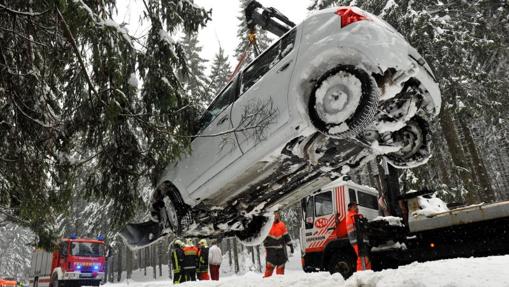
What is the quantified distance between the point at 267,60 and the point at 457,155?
9191mm

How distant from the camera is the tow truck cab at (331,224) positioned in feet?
29.5

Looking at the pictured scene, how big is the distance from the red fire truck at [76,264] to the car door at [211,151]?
39.8 ft

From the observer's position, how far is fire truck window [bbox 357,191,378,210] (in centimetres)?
971

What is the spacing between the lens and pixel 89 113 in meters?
4.89

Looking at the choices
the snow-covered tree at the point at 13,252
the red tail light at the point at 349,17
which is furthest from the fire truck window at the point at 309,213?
the snow-covered tree at the point at 13,252

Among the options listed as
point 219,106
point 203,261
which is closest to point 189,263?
point 203,261

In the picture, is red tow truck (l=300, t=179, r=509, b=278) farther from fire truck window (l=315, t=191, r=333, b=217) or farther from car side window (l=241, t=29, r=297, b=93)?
car side window (l=241, t=29, r=297, b=93)

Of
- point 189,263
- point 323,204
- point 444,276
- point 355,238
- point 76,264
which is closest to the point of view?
point 444,276

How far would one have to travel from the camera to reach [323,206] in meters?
9.70

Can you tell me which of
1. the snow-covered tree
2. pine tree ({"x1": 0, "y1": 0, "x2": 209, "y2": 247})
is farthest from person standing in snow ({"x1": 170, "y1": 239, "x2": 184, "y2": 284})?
the snow-covered tree

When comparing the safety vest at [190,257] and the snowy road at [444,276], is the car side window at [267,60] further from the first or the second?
the safety vest at [190,257]

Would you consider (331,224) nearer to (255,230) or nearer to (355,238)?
(355,238)

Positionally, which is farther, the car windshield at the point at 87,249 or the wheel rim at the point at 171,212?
the car windshield at the point at 87,249

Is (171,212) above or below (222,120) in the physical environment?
below
